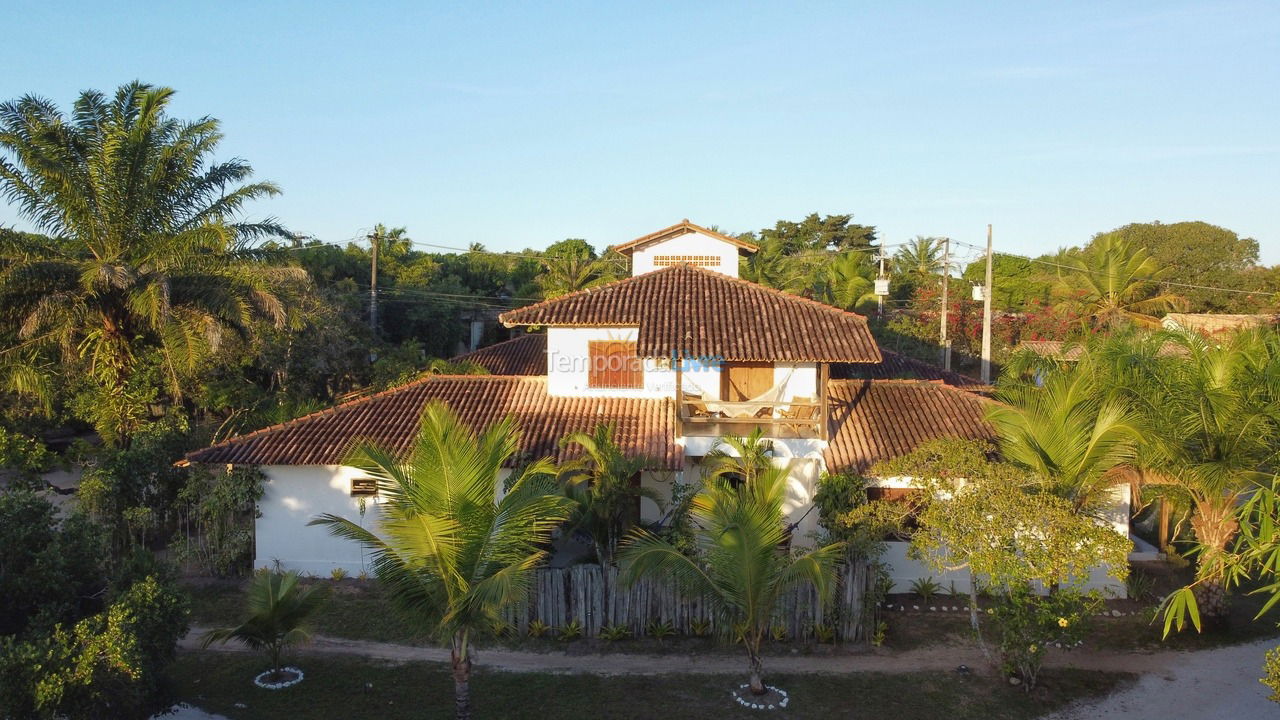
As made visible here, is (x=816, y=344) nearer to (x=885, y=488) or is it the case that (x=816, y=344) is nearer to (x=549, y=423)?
(x=885, y=488)

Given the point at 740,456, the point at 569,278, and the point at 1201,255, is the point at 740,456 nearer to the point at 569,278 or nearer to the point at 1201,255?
the point at 569,278

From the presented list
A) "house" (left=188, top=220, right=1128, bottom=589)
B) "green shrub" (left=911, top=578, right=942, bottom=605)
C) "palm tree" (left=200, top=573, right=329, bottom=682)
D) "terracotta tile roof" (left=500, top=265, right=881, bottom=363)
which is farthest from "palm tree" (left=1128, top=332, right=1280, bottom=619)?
"palm tree" (left=200, top=573, right=329, bottom=682)

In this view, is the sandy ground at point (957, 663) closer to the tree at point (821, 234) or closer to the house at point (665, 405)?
the house at point (665, 405)

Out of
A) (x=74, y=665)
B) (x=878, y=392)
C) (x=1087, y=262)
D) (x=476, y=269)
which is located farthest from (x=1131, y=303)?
(x=74, y=665)

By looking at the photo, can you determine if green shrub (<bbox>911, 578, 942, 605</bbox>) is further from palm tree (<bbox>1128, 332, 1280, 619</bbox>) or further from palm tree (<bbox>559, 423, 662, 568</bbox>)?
palm tree (<bbox>559, 423, 662, 568</bbox>)

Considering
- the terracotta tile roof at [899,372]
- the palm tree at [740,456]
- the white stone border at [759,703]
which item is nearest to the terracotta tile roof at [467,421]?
the palm tree at [740,456]

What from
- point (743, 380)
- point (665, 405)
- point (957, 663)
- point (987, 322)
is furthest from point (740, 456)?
point (987, 322)

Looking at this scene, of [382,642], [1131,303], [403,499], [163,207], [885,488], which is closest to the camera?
[403,499]
